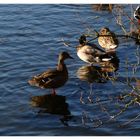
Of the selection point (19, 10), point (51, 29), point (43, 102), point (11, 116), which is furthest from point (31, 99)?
point (51, 29)

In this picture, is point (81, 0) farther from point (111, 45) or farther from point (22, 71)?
point (111, 45)

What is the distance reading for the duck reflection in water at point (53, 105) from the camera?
5707mm

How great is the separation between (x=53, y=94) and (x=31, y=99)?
0.35 metres

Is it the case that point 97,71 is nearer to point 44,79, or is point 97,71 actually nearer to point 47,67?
point 47,67

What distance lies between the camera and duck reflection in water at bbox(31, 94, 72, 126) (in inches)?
225

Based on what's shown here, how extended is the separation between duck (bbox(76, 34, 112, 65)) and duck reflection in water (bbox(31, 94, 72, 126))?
4.38ft

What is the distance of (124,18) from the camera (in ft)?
25.8

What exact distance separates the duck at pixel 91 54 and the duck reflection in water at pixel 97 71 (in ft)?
0.28

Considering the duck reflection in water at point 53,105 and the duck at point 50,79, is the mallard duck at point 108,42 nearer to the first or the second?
the duck at point 50,79

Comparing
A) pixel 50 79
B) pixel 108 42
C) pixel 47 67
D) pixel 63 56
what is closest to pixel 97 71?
pixel 63 56

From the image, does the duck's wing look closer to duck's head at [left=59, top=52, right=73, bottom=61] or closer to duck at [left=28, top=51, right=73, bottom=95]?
duck at [left=28, top=51, right=73, bottom=95]

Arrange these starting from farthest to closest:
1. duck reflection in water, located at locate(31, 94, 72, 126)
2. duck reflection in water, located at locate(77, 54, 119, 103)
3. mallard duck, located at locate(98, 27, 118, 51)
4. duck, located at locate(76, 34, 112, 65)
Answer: mallard duck, located at locate(98, 27, 118, 51) → duck, located at locate(76, 34, 112, 65) → duck reflection in water, located at locate(77, 54, 119, 103) → duck reflection in water, located at locate(31, 94, 72, 126)

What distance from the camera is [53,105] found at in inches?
238

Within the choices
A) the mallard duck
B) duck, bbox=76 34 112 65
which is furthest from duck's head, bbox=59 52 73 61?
the mallard duck
